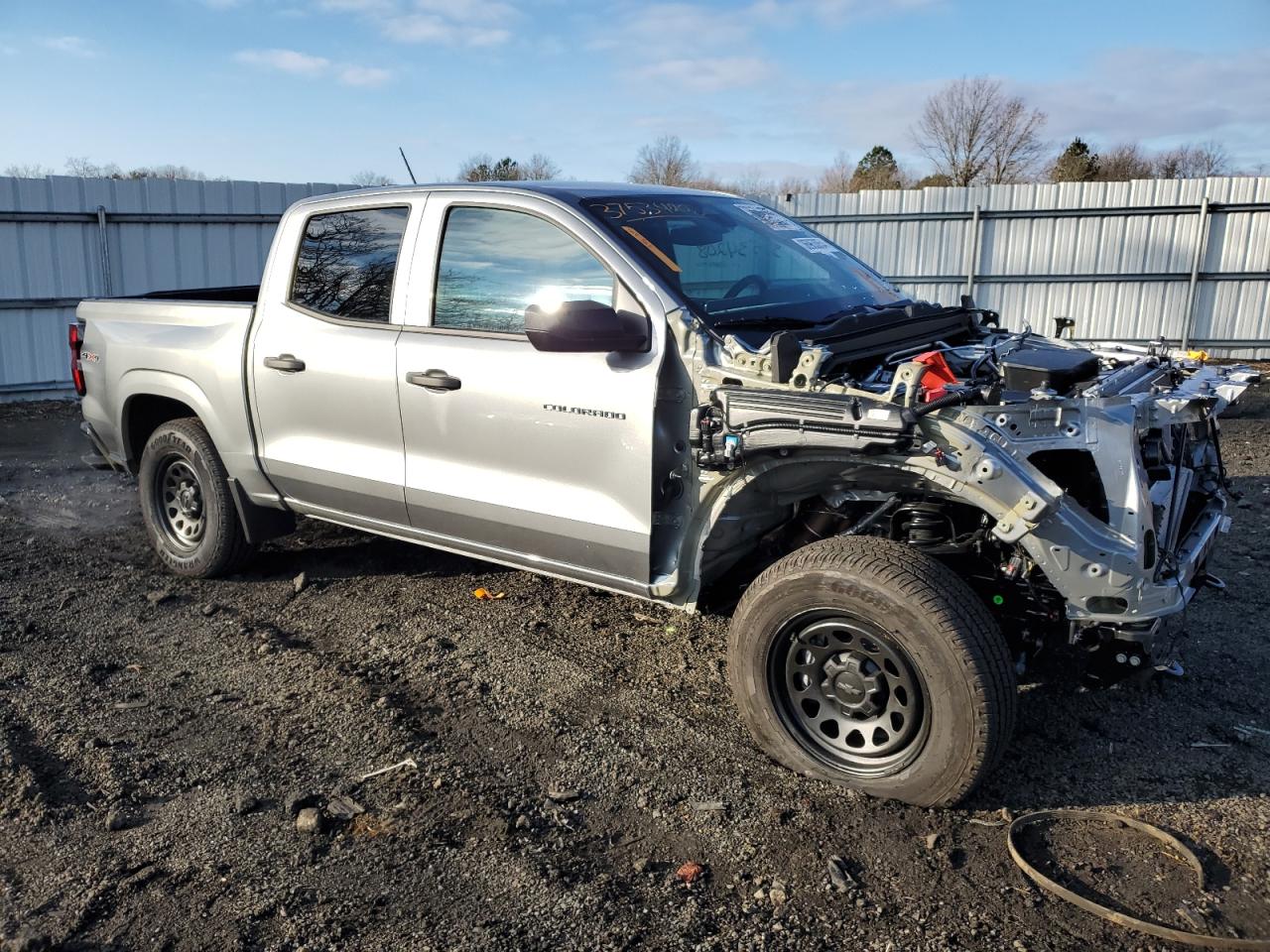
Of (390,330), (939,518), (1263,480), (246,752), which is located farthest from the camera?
(1263,480)

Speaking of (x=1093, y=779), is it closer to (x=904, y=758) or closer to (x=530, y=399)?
(x=904, y=758)

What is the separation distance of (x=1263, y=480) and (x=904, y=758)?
5.59 meters

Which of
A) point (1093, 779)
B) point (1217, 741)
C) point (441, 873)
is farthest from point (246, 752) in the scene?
point (1217, 741)

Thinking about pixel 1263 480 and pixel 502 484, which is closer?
pixel 502 484

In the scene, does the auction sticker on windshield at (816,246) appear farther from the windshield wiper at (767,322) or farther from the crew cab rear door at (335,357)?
the crew cab rear door at (335,357)

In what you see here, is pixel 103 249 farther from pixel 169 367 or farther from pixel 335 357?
pixel 335 357

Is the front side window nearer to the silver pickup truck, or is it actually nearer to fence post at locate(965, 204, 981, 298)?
the silver pickup truck

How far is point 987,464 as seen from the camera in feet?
9.82

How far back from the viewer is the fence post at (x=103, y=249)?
1213 centimetres

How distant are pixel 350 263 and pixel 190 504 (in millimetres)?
1897

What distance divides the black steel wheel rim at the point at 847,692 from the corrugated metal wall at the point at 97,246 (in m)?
11.6

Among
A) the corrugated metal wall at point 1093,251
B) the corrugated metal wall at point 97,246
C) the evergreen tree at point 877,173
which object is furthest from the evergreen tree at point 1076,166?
the corrugated metal wall at point 97,246

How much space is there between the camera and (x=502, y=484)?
4.18 meters

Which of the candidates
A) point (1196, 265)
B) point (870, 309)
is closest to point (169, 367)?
point (870, 309)
